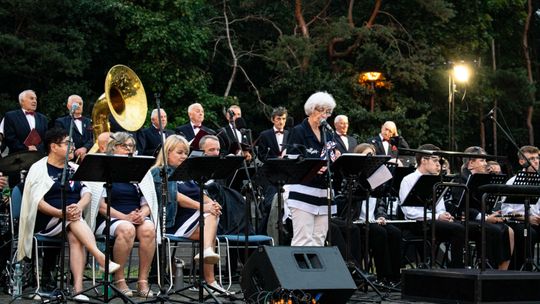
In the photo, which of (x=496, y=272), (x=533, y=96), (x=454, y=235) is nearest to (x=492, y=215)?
(x=454, y=235)

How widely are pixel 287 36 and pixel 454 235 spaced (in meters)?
16.8

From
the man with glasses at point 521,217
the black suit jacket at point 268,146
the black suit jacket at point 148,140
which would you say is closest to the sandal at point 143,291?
the black suit jacket at point 268,146

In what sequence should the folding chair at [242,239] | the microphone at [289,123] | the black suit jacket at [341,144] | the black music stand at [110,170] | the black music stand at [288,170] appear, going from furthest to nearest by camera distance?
the microphone at [289,123], the black suit jacket at [341,144], the folding chair at [242,239], the black music stand at [288,170], the black music stand at [110,170]

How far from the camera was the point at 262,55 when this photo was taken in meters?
29.4

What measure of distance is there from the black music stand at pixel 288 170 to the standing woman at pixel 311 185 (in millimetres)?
624

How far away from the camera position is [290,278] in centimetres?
882

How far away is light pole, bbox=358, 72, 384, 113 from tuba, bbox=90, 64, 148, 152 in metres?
16.4

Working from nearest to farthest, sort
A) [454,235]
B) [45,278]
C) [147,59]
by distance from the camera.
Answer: [45,278] → [454,235] → [147,59]

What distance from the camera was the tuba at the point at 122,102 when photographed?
1280 centimetres

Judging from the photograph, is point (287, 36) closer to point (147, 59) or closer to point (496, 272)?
point (147, 59)

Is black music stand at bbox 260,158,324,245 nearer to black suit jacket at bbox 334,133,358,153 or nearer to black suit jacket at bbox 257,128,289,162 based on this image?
black suit jacket at bbox 334,133,358,153

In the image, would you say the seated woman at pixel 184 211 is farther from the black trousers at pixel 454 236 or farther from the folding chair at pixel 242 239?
the black trousers at pixel 454 236

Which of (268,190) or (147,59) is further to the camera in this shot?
(147,59)

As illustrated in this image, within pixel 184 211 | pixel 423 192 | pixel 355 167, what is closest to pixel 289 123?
pixel 423 192
